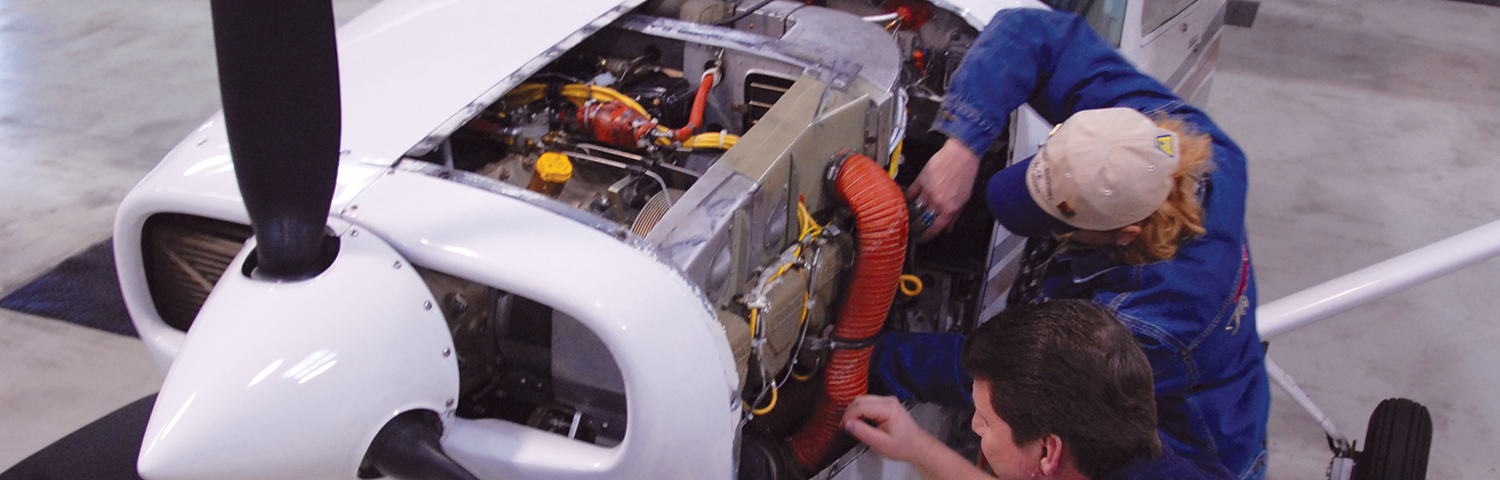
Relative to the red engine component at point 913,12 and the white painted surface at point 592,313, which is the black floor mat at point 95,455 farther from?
the red engine component at point 913,12

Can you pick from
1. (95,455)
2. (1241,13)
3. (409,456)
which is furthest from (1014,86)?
(1241,13)

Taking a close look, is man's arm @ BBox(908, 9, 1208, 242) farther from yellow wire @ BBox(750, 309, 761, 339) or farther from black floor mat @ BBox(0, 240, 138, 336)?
black floor mat @ BBox(0, 240, 138, 336)

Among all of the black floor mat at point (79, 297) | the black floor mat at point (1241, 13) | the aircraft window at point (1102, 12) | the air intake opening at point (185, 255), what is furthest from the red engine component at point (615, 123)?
the black floor mat at point (1241, 13)

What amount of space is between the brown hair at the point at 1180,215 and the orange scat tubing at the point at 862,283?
16.6 inches

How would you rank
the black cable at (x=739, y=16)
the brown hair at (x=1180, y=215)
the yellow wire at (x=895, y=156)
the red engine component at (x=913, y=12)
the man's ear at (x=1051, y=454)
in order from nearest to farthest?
the man's ear at (x=1051, y=454), the brown hair at (x=1180, y=215), the yellow wire at (x=895, y=156), the black cable at (x=739, y=16), the red engine component at (x=913, y=12)

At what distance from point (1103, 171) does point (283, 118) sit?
3.98 ft

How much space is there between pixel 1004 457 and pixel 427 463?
2.70 ft

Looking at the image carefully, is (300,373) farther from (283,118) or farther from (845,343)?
(845,343)

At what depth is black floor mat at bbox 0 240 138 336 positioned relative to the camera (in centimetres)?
362

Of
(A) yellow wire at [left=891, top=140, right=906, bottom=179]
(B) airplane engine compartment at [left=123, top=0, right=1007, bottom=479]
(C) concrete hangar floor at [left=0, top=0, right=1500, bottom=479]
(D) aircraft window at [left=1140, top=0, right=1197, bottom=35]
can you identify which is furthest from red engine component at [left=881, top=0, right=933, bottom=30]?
(C) concrete hangar floor at [left=0, top=0, right=1500, bottom=479]

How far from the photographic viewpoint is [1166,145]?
5.83 feet

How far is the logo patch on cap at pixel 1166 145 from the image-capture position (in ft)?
5.78

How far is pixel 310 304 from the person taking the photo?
4.90ft

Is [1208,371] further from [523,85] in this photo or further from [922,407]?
[523,85]
